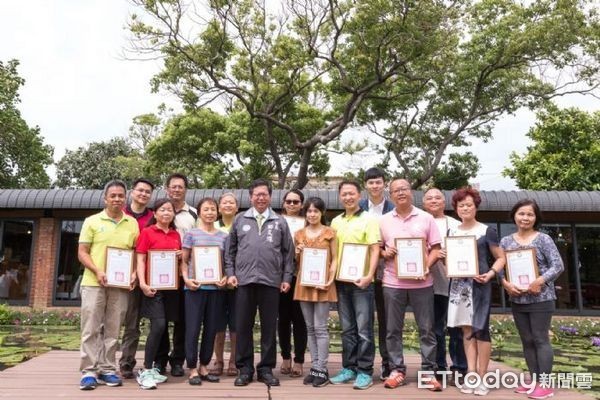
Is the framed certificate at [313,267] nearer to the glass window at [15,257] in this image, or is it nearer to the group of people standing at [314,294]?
the group of people standing at [314,294]

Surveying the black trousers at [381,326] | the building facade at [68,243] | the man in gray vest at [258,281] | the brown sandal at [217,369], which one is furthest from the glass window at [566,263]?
the brown sandal at [217,369]

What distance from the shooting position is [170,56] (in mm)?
13891

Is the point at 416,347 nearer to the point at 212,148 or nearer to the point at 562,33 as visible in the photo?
the point at 562,33

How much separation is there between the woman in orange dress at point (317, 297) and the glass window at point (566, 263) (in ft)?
28.1

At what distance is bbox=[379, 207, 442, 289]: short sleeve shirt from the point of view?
409cm

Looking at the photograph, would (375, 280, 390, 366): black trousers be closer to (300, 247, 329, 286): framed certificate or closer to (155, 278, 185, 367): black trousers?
(300, 247, 329, 286): framed certificate

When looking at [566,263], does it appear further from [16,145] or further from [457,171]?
[16,145]

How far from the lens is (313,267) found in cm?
416

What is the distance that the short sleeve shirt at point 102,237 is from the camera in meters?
4.09

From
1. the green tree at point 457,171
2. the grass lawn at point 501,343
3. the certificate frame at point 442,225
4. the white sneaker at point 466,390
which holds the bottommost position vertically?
the grass lawn at point 501,343

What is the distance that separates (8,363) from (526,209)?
5386mm

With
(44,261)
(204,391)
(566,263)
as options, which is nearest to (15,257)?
(44,261)

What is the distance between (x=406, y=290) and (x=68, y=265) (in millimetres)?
9589

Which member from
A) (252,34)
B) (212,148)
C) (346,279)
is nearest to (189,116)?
(212,148)
